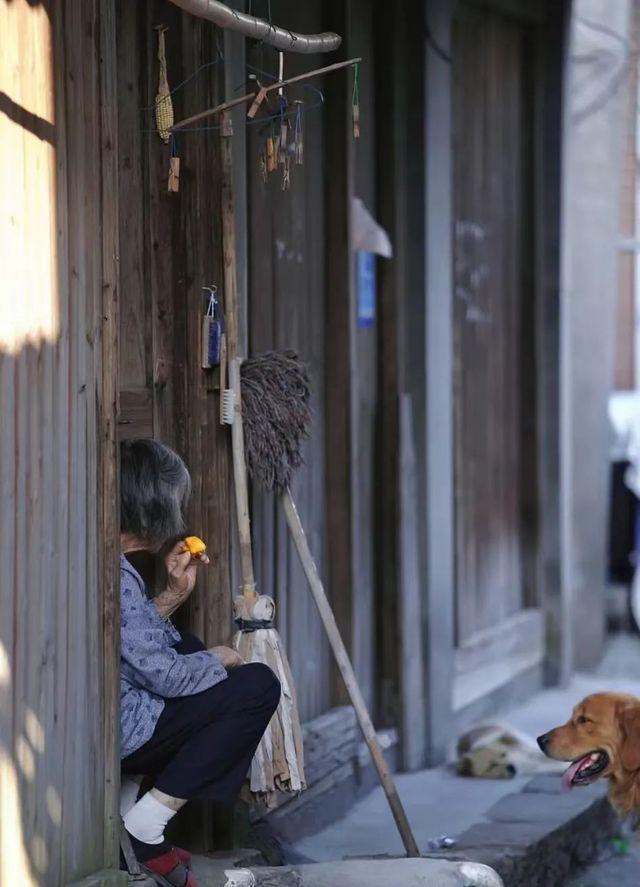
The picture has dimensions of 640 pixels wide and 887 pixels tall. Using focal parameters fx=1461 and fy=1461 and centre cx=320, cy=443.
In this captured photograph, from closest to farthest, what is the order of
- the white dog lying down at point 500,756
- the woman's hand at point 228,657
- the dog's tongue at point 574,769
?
the woman's hand at point 228,657 → the dog's tongue at point 574,769 → the white dog lying down at point 500,756

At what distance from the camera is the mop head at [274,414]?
457cm

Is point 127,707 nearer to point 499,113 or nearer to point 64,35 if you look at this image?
point 64,35

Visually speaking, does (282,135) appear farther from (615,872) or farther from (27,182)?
(615,872)

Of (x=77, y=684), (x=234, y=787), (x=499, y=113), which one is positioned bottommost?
(x=234, y=787)

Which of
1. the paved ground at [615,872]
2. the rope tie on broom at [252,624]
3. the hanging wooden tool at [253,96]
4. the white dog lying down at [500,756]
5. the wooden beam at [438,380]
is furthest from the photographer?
the wooden beam at [438,380]

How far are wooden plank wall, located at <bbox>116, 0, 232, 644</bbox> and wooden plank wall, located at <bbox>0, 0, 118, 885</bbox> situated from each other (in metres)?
0.63

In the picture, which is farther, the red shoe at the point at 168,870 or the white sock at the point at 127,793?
the white sock at the point at 127,793

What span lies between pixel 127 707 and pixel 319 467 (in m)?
2.08

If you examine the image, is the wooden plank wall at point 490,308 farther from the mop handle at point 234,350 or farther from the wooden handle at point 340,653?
the mop handle at point 234,350

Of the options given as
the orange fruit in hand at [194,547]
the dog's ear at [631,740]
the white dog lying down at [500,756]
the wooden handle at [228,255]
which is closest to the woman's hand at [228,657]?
the orange fruit in hand at [194,547]

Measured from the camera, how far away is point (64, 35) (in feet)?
12.2

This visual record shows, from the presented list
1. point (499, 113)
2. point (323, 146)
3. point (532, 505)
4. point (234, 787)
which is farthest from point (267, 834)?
point (499, 113)

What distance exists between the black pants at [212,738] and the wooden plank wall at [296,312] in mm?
1199

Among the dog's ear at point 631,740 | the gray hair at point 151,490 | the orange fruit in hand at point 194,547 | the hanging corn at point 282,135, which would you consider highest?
the hanging corn at point 282,135
